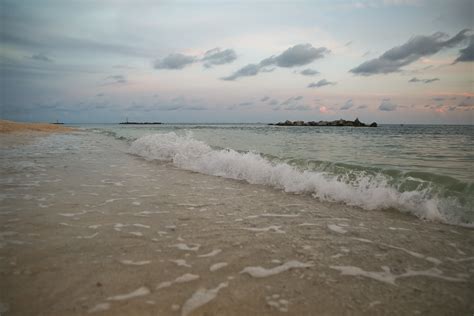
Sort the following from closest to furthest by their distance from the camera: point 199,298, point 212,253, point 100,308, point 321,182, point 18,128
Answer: point 100,308 < point 199,298 < point 212,253 < point 321,182 < point 18,128

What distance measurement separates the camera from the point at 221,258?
327 cm

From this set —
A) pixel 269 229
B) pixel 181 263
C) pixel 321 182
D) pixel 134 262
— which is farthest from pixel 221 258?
pixel 321 182

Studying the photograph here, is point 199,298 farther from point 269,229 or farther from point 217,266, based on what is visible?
point 269,229

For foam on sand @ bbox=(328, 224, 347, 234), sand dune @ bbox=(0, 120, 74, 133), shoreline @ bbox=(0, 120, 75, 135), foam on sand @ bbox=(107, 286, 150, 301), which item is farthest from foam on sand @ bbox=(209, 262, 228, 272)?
sand dune @ bbox=(0, 120, 74, 133)

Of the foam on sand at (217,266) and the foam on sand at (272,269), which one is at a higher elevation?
the foam on sand at (217,266)

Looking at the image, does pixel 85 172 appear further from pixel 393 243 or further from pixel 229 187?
pixel 393 243

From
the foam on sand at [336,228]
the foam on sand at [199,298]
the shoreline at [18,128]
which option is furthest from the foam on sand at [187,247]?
the shoreline at [18,128]

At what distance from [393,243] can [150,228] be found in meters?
3.56

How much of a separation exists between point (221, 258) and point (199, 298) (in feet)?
2.65

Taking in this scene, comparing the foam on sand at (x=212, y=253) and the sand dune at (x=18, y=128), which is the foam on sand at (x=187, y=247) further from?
the sand dune at (x=18, y=128)

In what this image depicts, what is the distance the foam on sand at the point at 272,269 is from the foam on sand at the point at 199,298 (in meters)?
0.39

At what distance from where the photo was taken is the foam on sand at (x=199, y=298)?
2342mm

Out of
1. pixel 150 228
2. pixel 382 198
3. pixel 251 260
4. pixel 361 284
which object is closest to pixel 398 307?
pixel 361 284

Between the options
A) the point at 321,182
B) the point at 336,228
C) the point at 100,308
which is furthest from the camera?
the point at 321,182
